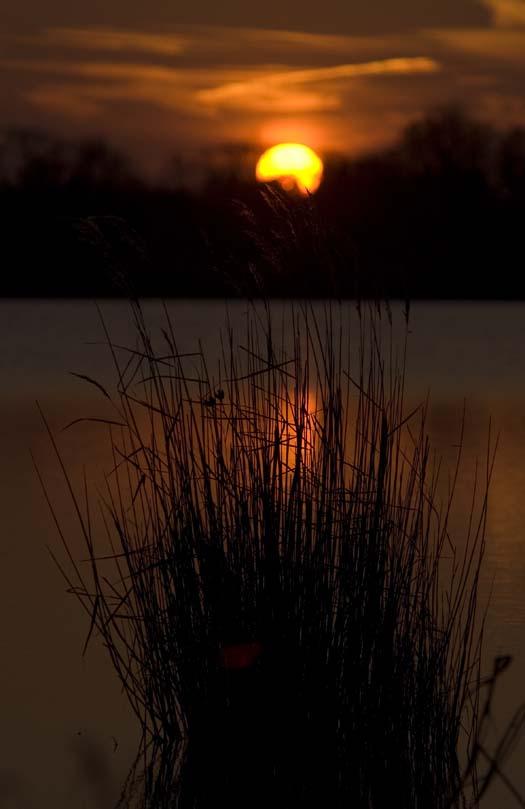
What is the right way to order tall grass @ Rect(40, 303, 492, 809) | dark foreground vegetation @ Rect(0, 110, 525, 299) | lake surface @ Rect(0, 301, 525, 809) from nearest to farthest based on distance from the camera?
tall grass @ Rect(40, 303, 492, 809), lake surface @ Rect(0, 301, 525, 809), dark foreground vegetation @ Rect(0, 110, 525, 299)

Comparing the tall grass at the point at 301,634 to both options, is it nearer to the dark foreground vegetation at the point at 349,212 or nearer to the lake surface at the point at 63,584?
the lake surface at the point at 63,584

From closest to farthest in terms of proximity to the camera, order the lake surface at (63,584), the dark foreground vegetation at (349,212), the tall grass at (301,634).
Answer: the tall grass at (301,634) < the lake surface at (63,584) < the dark foreground vegetation at (349,212)

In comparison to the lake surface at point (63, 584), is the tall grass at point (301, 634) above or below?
above

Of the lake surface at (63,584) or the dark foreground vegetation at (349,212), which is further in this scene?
the dark foreground vegetation at (349,212)

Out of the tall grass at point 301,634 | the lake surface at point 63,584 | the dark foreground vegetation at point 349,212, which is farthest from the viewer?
the dark foreground vegetation at point 349,212

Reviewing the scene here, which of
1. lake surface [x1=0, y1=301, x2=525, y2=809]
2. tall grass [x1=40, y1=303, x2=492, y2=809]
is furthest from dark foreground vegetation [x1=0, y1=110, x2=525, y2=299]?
tall grass [x1=40, y1=303, x2=492, y2=809]

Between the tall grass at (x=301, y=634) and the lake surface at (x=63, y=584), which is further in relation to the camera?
the lake surface at (x=63, y=584)

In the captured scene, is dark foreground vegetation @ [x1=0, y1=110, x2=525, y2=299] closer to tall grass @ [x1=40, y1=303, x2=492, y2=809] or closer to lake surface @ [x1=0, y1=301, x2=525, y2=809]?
lake surface @ [x1=0, y1=301, x2=525, y2=809]

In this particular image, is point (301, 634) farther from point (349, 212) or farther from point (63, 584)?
point (349, 212)

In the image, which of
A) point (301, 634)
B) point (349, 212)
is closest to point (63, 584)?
point (301, 634)

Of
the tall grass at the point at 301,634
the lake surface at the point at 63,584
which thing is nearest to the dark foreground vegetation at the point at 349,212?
the lake surface at the point at 63,584
